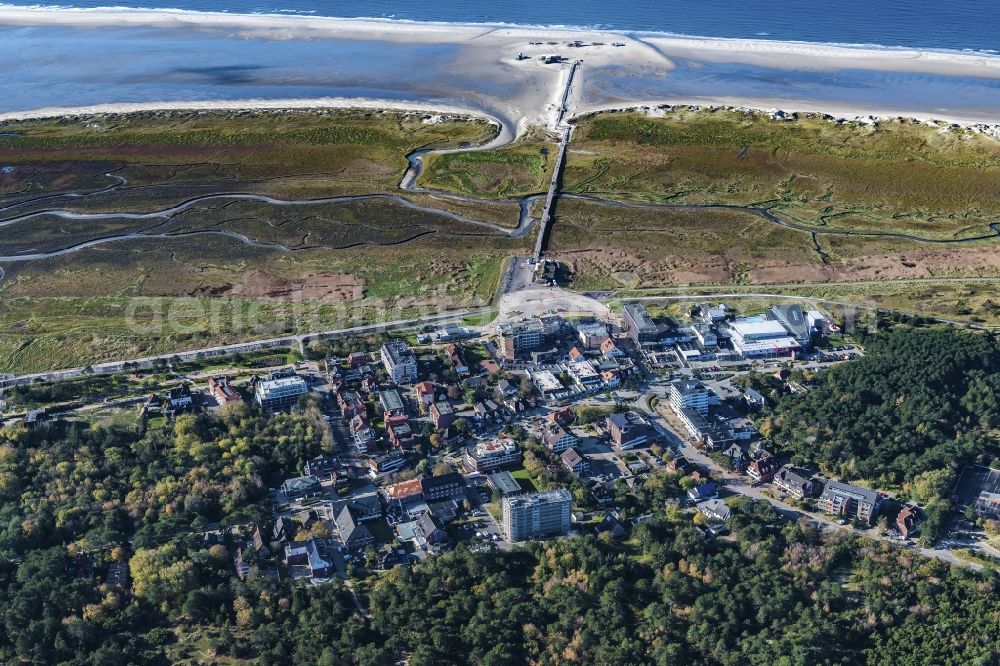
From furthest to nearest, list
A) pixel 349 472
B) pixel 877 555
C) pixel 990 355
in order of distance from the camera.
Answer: pixel 990 355 < pixel 349 472 < pixel 877 555

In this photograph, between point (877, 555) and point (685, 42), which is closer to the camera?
point (877, 555)

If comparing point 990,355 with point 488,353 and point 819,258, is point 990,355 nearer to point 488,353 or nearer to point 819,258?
point 819,258

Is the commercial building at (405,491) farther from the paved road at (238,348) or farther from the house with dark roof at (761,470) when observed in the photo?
the paved road at (238,348)

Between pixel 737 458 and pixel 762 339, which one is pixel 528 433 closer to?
pixel 737 458

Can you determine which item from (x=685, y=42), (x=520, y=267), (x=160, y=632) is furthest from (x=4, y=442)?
(x=685, y=42)

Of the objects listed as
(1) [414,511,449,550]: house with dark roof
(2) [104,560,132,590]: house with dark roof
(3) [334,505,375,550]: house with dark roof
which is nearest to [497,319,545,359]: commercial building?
(1) [414,511,449,550]: house with dark roof
